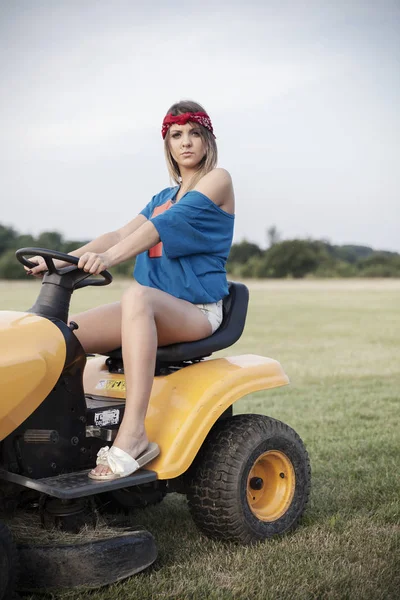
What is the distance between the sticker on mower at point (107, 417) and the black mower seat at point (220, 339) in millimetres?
317

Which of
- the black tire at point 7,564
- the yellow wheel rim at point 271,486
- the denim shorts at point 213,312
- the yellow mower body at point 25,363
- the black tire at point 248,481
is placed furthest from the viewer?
the yellow wheel rim at point 271,486

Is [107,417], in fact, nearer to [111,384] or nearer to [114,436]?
[114,436]

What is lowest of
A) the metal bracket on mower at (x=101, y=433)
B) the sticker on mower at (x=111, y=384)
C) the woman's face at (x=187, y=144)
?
the metal bracket on mower at (x=101, y=433)

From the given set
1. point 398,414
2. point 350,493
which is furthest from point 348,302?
point 350,493

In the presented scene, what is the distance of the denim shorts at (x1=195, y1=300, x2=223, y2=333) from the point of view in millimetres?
3590

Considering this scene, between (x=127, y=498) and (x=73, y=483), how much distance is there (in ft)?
3.11

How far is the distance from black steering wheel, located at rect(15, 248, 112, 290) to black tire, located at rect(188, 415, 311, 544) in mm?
961

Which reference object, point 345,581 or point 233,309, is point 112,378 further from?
point 345,581

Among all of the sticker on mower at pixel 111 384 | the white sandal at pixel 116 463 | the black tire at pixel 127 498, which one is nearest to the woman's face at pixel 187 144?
the sticker on mower at pixel 111 384

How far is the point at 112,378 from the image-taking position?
3697 mm

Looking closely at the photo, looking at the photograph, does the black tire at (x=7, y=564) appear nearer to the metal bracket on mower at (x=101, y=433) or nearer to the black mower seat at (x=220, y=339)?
the metal bracket on mower at (x=101, y=433)

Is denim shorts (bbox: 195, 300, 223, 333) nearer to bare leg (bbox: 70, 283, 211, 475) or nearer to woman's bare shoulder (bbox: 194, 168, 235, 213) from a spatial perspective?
bare leg (bbox: 70, 283, 211, 475)

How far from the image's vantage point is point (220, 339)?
3605mm

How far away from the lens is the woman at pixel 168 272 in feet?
10.5
